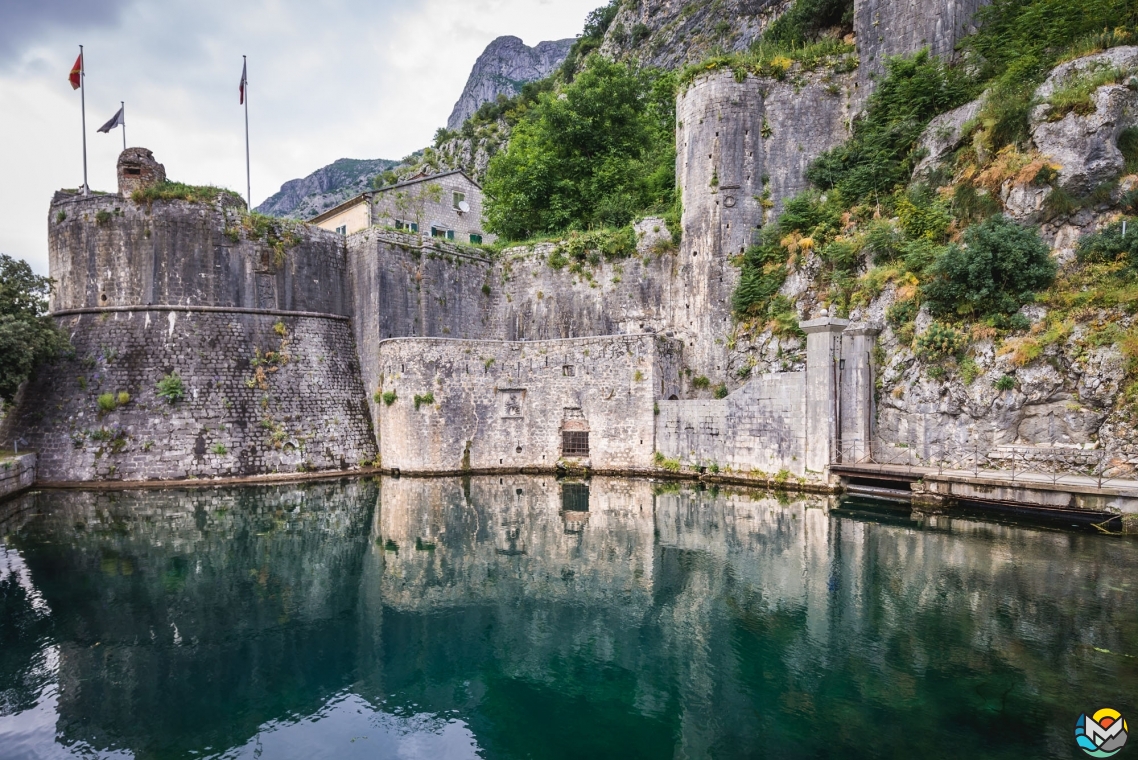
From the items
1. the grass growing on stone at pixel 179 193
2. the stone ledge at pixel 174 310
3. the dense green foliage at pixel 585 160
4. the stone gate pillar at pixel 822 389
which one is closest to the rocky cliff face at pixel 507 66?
the dense green foliage at pixel 585 160

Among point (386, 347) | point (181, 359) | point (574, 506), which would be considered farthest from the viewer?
point (386, 347)

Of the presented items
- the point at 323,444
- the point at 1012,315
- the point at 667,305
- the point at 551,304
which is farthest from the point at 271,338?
the point at 1012,315

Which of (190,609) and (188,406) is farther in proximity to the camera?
(188,406)

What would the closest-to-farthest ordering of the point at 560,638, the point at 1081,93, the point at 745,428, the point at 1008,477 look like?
the point at 560,638 → the point at 1008,477 → the point at 1081,93 → the point at 745,428

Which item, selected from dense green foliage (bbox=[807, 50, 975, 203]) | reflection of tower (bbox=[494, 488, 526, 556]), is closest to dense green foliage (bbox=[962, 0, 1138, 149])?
dense green foliage (bbox=[807, 50, 975, 203])

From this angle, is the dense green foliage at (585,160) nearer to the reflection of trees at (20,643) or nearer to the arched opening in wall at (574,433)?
the arched opening in wall at (574,433)

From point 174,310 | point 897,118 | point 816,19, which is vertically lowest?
point 174,310

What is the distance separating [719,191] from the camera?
21031 millimetres

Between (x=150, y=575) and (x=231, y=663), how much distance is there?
4.30m

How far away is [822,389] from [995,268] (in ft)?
15.8

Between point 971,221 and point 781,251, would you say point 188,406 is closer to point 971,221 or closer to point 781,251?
point 781,251

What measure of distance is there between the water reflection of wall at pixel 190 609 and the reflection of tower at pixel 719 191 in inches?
487

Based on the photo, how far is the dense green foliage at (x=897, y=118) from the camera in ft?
62.1

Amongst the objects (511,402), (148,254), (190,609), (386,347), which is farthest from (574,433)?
(148,254)
